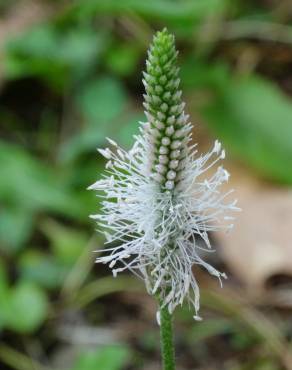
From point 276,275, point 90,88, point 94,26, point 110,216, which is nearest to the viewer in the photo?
point 110,216

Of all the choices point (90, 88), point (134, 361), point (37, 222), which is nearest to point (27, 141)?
point (90, 88)

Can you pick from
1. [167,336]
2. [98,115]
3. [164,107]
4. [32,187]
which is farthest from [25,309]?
[164,107]

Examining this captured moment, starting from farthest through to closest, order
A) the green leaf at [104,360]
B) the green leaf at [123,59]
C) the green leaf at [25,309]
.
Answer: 1. the green leaf at [123,59]
2. the green leaf at [25,309]
3. the green leaf at [104,360]

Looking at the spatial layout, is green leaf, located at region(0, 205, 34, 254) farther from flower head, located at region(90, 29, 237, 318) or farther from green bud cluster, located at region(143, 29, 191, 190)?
green bud cluster, located at region(143, 29, 191, 190)

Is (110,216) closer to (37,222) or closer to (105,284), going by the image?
(105,284)


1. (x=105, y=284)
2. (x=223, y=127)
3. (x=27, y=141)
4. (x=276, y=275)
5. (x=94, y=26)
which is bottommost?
(x=105, y=284)

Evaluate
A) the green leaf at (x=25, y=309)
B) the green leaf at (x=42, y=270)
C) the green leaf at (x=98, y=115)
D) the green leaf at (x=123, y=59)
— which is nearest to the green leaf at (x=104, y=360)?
the green leaf at (x=25, y=309)

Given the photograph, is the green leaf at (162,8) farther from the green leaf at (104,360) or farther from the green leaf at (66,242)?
the green leaf at (104,360)
